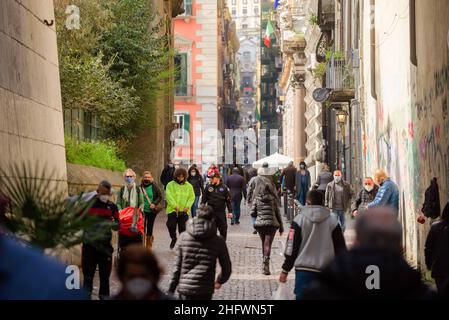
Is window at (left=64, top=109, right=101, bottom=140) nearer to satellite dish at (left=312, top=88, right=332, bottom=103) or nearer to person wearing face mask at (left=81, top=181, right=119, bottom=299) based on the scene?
satellite dish at (left=312, top=88, right=332, bottom=103)

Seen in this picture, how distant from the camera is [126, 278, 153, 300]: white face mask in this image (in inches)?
177

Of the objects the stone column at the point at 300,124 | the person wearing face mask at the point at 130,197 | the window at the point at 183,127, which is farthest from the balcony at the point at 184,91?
the person wearing face mask at the point at 130,197

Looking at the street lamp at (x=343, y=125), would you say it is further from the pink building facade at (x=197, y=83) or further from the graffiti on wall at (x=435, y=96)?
the pink building facade at (x=197, y=83)

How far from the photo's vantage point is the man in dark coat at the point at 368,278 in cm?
420

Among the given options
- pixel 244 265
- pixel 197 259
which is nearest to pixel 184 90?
pixel 244 265

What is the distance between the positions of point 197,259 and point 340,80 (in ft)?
74.8

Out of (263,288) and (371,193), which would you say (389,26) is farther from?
(263,288)

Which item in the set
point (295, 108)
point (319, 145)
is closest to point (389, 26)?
point (319, 145)

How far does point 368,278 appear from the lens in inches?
176

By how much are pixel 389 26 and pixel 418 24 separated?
4069mm

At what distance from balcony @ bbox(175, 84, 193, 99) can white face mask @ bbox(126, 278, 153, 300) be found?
175 feet

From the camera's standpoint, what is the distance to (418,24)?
1497 cm

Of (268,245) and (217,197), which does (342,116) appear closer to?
(217,197)

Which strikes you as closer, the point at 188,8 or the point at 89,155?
the point at 89,155
